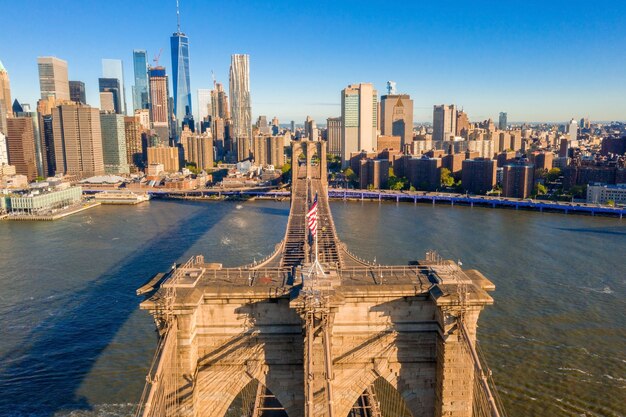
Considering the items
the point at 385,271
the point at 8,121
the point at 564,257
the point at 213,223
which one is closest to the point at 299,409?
the point at 385,271

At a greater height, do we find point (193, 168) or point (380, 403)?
point (193, 168)

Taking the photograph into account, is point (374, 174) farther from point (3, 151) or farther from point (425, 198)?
point (3, 151)

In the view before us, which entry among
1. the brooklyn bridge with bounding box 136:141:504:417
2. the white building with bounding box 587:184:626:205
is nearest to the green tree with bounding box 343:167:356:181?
the white building with bounding box 587:184:626:205

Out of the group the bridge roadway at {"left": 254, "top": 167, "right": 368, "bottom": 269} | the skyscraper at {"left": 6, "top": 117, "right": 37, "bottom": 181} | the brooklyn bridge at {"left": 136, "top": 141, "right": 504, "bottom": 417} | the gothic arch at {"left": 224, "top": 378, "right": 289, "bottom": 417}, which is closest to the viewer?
the brooklyn bridge at {"left": 136, "top": 141, "right": 504, "bottom": 417}

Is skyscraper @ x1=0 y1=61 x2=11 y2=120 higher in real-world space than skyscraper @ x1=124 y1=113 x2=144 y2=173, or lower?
higher

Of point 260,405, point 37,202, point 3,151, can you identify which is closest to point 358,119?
point 3,151

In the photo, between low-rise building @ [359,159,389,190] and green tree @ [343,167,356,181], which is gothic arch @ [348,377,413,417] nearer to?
low-rise building @ [359,159,389,190]

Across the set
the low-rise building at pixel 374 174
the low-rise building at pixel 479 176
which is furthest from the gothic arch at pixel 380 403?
the low-rise building at pixel 374 174
